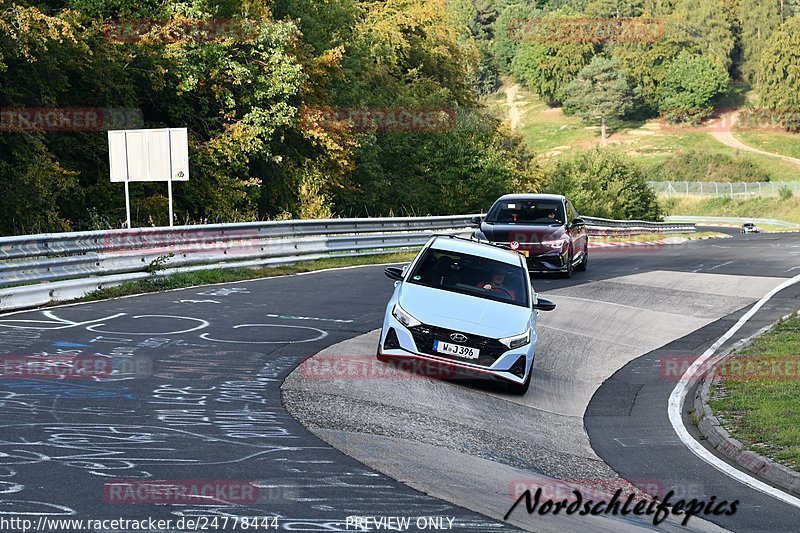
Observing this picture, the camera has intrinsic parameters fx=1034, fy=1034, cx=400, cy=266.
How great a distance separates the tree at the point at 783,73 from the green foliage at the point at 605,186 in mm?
80992

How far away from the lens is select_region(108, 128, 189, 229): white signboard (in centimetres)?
2172

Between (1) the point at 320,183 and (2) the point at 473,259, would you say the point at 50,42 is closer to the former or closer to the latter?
(1) the point at 320,183

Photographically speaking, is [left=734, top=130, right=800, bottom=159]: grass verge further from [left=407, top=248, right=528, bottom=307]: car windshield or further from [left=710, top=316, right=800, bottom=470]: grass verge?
[left=407, top=248, right=528, bottom=307]: car windshield

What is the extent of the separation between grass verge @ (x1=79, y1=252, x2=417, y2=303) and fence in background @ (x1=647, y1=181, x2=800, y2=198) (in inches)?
3367

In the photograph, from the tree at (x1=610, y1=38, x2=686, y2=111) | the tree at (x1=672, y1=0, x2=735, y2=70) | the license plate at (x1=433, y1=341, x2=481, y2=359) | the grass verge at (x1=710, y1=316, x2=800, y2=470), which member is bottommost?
the grass verge at (x1=710, y1=316, x2=800, y2=470)

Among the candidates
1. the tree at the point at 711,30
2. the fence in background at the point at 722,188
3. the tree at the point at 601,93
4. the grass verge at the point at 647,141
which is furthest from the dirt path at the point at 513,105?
the fence in background at the point at 722,188

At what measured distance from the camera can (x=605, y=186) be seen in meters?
68.4

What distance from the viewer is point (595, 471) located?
910 cm

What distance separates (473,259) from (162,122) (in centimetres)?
2308

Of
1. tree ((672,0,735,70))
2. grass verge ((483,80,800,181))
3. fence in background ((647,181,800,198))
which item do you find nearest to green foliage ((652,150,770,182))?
grass verge ((483,80,800,181))

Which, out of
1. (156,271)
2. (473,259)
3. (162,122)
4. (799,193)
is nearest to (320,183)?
(162,122)

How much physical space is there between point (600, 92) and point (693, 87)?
13.5 m

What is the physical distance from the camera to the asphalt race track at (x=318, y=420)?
6.95 meters

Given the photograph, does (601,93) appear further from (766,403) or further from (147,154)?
(766,403)
